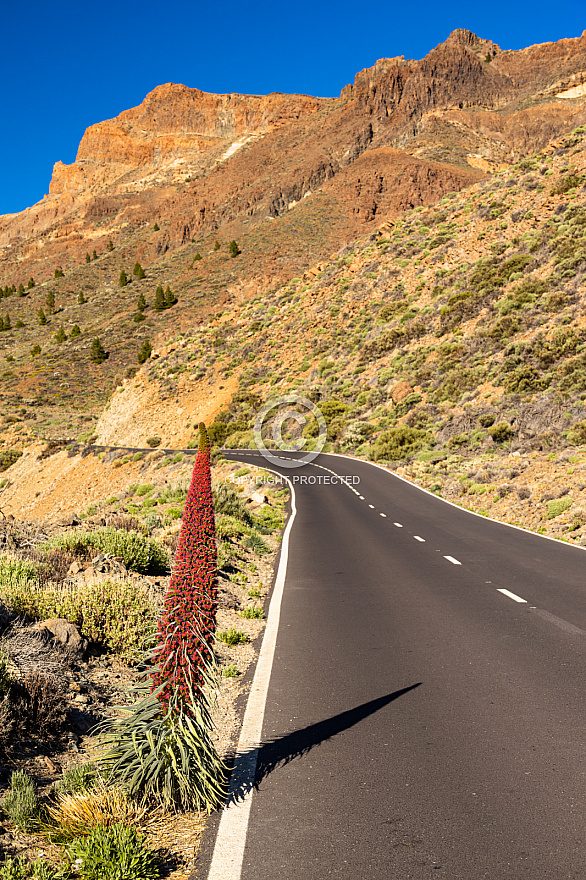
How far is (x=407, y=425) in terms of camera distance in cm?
3209

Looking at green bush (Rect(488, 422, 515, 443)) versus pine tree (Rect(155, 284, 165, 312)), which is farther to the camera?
pine tree (Rect(155, 284, 165, 312))

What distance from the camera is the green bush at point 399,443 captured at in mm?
29984

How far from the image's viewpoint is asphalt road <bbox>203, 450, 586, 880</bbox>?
296 cm

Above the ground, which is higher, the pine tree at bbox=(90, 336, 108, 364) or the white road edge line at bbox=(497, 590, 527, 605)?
the pine tree at bbox=(90, 336, 108, 364)

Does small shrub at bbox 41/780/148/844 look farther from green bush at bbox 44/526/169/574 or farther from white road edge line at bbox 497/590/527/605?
white road edge line at bbox 497/590/527/605

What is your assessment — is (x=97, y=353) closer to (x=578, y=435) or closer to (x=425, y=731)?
(x=578, y=435)

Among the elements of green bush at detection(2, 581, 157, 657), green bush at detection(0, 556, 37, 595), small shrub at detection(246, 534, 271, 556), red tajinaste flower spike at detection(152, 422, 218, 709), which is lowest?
small shrub at detection(246, 534, 271, 556)

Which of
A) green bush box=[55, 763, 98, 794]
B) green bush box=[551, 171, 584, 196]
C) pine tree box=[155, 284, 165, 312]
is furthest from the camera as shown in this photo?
pine tree box=[155, 284, 165, 312]

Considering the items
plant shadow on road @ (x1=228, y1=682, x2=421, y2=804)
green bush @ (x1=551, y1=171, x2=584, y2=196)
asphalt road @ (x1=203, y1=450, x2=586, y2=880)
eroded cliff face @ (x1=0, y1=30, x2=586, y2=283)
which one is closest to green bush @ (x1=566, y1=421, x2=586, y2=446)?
asphalt road @ (x1=203, y1=450, x2=586, y2=880)

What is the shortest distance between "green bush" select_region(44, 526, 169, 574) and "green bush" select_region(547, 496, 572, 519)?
1128 cm

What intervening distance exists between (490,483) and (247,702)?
17259 millimetres

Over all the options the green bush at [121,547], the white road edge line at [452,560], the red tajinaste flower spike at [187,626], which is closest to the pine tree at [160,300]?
the white road edge line at [452,560]

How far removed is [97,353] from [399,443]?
167ft

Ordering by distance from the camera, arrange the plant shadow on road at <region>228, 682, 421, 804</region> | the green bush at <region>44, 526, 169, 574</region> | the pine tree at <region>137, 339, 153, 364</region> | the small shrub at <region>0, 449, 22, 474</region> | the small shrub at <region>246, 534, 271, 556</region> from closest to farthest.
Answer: the plant shadow on road at <region>228, 682, 421, 804</region>
the green bush at <region>44, 526, 169, 574</region>
the small shrub at <region>246, 534, 271, 556</region>
the small shrub at <region>0, 449, 22, 474</region>
the pine tree at <region>137, 339, 153, 364</region>
